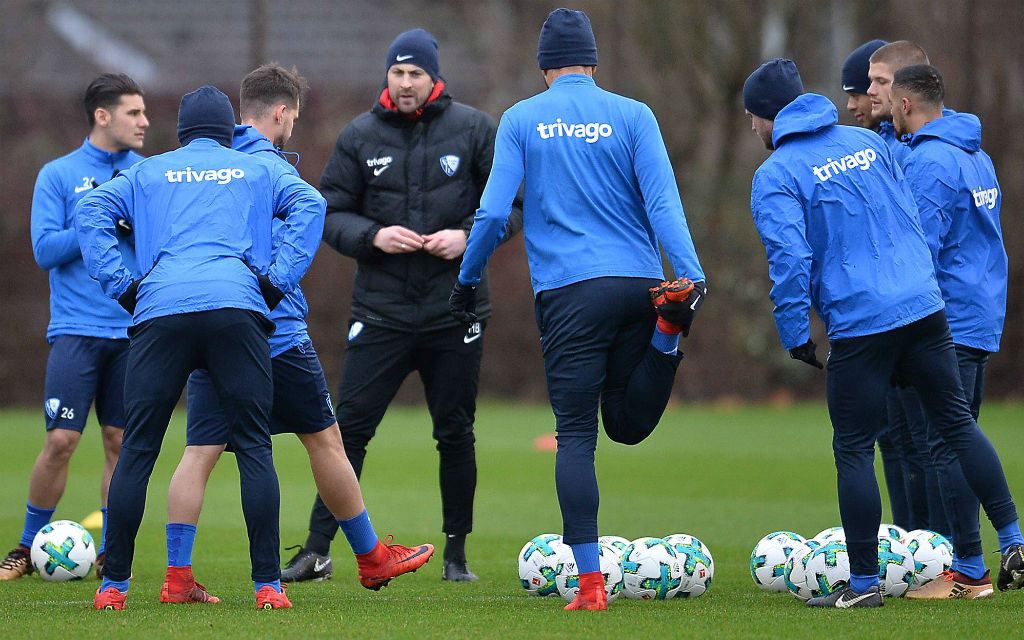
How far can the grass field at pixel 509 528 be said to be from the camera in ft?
16.6

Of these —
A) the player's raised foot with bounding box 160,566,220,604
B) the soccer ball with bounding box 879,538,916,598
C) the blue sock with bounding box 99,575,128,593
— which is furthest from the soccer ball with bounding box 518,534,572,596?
the blue sock with bounding box 99,575,128,593

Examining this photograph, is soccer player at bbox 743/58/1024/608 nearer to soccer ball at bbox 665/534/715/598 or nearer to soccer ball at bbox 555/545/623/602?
soccer ball at bbox 665/534/715/598

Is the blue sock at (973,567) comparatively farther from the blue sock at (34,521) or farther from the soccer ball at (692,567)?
the blue sock at (34,521)

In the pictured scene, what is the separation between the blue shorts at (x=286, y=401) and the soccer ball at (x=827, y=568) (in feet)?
7.17

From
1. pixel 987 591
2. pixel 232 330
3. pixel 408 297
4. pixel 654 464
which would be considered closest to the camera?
pixel 232 330

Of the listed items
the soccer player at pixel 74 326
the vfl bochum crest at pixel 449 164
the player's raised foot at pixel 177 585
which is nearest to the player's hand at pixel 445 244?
the vfl bochum crest at pixel 449 164

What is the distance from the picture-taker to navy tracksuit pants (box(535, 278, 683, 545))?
547cm

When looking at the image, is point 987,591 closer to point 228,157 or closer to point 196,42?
point 228,157

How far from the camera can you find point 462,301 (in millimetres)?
5762

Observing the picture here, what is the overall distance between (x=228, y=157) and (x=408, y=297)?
1602 millimetres

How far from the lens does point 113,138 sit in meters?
7.22

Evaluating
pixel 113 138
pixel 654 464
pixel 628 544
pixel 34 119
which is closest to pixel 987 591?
pixel 628 544

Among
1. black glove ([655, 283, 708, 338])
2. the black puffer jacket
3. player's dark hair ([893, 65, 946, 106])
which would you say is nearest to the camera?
black glove ([655, 283, 708, 338])

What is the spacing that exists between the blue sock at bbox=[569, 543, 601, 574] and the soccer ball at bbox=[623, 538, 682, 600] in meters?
0.51
